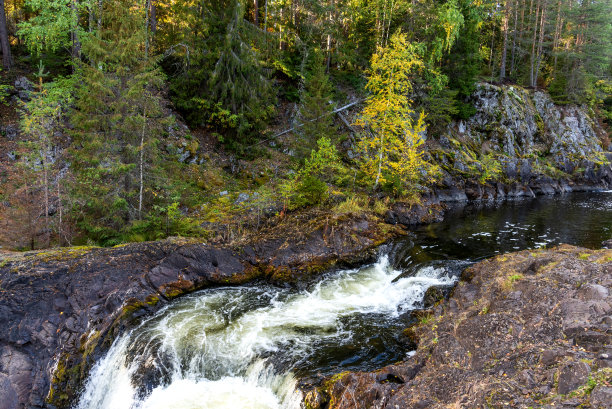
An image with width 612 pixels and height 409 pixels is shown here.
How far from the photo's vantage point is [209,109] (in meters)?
18.7

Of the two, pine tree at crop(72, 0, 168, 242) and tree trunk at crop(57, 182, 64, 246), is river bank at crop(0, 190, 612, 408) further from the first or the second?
pine tree at crop(72, 0, 168, 242)

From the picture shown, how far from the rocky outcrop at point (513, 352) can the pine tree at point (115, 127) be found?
9903 mm

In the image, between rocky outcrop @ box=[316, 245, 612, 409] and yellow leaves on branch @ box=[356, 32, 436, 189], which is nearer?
rocky outcrop @ box=[316, 245, 612, 409]

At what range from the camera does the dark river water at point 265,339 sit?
7.08 metres

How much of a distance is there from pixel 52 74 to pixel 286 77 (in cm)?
1530

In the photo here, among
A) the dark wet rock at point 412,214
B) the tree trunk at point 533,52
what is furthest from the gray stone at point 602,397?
the tree trunk at point 533,52

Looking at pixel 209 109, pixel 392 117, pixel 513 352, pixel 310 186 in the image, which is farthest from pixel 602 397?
pixel 209 109

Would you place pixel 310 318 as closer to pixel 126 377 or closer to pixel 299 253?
pixel 299 253

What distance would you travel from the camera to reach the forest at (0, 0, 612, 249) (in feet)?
37.4

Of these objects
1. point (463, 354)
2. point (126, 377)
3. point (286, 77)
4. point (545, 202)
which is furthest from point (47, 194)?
point (545, 202)

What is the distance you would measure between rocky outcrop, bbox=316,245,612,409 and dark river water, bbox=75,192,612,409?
1.13 metres

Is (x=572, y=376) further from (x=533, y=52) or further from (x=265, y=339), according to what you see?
(x=533, y=52)

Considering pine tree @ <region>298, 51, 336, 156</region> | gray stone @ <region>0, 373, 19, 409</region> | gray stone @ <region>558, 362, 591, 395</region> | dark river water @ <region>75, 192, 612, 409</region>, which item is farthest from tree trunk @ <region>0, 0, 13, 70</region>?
gray stone @ <region>558, 362, 591, 395</region>

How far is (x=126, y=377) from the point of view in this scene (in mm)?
7320
